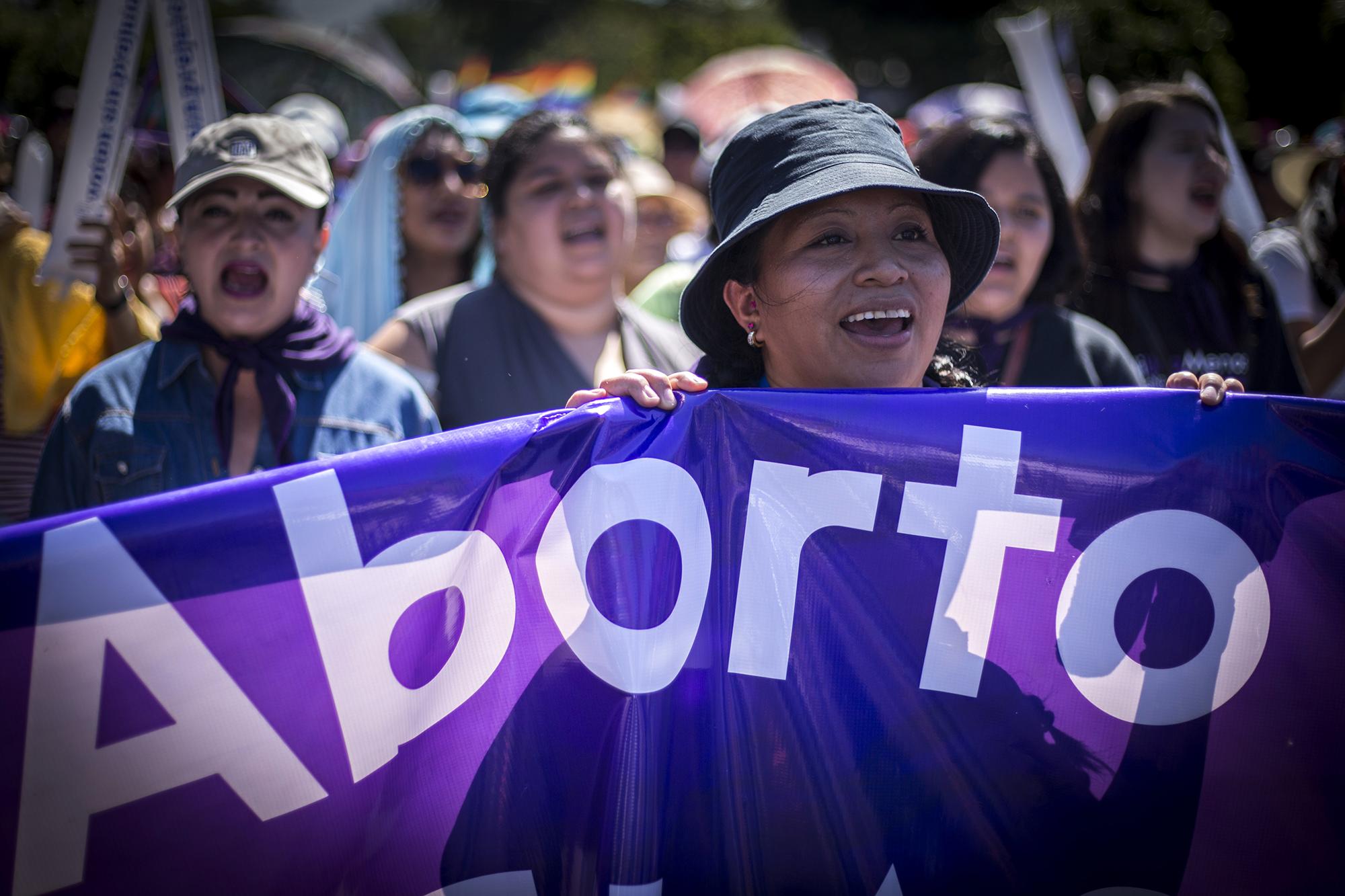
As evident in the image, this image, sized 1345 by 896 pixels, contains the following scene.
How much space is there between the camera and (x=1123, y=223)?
374 cm

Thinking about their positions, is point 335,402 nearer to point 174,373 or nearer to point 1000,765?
point 174,373

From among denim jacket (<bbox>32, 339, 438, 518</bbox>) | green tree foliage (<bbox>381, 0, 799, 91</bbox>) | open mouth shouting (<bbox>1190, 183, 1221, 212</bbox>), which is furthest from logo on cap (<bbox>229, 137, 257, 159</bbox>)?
green tree foliage (<bbox>381, 0, 799, 91</bbox>)

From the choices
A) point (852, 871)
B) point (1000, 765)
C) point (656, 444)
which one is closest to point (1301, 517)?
point (1000, 765)

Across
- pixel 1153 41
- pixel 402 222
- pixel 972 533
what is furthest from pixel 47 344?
pixel 1153 41

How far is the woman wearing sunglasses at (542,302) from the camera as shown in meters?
3.31

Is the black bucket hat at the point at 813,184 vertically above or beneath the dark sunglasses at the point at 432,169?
beneath

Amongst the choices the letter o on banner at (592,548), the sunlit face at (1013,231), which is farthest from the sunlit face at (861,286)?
the sunlit face at (1013,231)

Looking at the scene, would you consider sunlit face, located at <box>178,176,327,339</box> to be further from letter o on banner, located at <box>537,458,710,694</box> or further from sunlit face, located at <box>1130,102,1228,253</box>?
sunlit face, located at <box>1130,102,1228,253</box>

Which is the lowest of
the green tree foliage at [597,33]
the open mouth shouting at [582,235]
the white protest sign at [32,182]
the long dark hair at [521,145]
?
the open mouth shouting at [582,235]

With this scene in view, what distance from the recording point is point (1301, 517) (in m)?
2.00

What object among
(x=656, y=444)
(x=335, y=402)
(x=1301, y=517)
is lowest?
(x=1301, y=517)

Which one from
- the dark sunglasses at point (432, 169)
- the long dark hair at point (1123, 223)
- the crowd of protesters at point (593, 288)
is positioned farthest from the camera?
the dark sunglasses at point (432, 169)

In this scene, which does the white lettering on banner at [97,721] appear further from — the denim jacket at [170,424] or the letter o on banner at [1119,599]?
the letter o on banner at [1119,599]

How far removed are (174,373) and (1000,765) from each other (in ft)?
6.90
